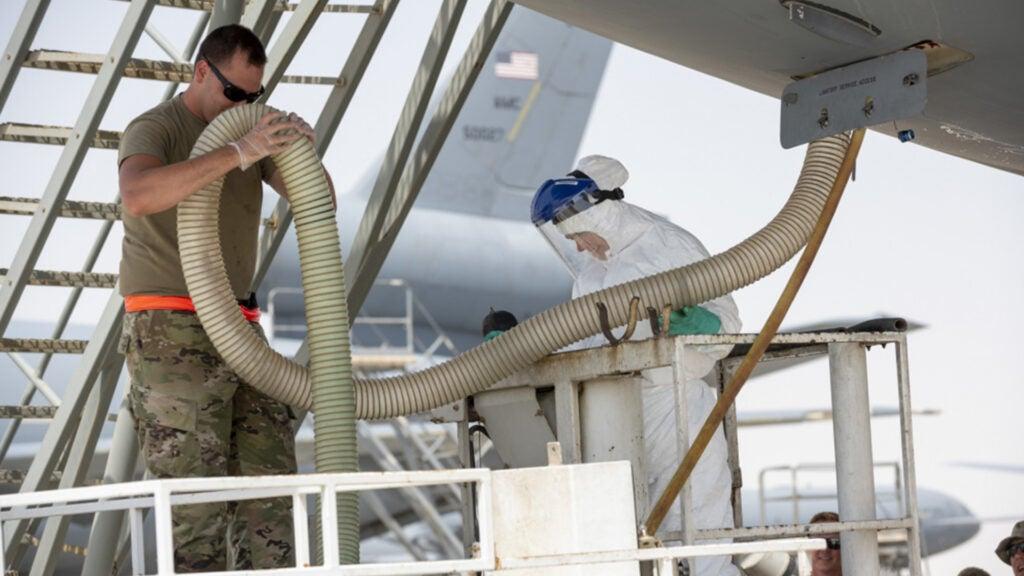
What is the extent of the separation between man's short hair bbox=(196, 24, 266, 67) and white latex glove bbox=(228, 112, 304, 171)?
34 cm

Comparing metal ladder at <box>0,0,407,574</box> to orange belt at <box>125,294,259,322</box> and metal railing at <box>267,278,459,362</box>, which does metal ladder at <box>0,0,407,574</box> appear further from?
metal railing at <box>267,278,459,362</box>

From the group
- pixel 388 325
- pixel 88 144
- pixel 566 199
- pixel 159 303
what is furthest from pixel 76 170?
pixel 388 325

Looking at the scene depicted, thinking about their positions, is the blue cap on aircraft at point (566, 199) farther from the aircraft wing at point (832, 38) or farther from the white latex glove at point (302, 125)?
the white latex glove at point (302, 125)

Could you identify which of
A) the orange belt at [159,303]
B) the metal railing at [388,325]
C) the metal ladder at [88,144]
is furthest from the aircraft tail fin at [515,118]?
the orange belt at [159,303]

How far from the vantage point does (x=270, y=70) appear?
694 centimetres

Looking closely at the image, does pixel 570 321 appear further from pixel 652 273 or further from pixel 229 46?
pixel 229 46

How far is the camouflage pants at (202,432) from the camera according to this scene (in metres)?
4.48

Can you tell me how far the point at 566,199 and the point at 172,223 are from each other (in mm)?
1304

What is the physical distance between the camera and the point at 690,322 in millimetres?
4863

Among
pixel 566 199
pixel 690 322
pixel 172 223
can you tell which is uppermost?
pixel 566 199

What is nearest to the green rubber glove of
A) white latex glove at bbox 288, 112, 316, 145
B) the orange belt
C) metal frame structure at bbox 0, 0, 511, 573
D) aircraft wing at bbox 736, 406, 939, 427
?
white latex glove at bbox 288, 112, 316, 145

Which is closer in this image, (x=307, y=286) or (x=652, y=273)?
(x=307, y=286)

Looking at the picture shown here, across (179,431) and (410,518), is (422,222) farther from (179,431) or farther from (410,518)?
(179,431)

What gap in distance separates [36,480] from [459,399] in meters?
2.72
